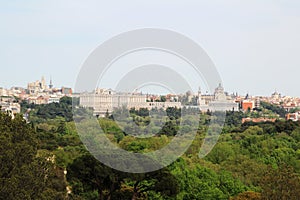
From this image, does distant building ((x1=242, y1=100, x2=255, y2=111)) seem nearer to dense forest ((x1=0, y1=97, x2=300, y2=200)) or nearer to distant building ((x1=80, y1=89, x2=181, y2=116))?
distant building ((x1=80, y1=89, x2=181, y2=116))

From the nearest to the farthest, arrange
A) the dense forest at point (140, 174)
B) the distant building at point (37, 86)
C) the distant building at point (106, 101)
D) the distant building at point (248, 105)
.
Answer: the dense forest at point (140, 174), the distant building at point (106, 101), the distant building at point (248, 105), the distant building at point (37, 86)

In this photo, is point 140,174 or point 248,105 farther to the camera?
point 248,105

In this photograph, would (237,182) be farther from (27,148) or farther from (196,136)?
(196,136)

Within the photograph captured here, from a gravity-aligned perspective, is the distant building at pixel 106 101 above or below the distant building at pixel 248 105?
above

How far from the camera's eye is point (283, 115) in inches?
3895

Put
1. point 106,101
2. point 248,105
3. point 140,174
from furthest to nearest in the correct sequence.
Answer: point 248,105 → point 106,101 → point 140,174

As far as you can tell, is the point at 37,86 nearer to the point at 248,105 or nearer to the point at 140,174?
the point at 248,105

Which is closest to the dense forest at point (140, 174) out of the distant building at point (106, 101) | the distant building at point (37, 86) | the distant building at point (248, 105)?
the distant building at point (106, 101)

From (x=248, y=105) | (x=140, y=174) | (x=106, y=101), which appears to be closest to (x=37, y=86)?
(x=248, y=105)

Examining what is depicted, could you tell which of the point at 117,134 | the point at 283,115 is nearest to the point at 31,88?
the point at 283,115

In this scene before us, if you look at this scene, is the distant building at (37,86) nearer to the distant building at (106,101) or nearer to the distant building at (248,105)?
the distant building at (248,105)

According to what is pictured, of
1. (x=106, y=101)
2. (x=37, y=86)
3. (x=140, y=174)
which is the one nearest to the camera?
(x=140, y=174)

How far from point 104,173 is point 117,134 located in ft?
68.4

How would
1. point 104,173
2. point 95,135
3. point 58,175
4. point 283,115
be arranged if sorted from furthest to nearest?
point 283,115 < point 95,135 < point 58,175 < point 104,173
